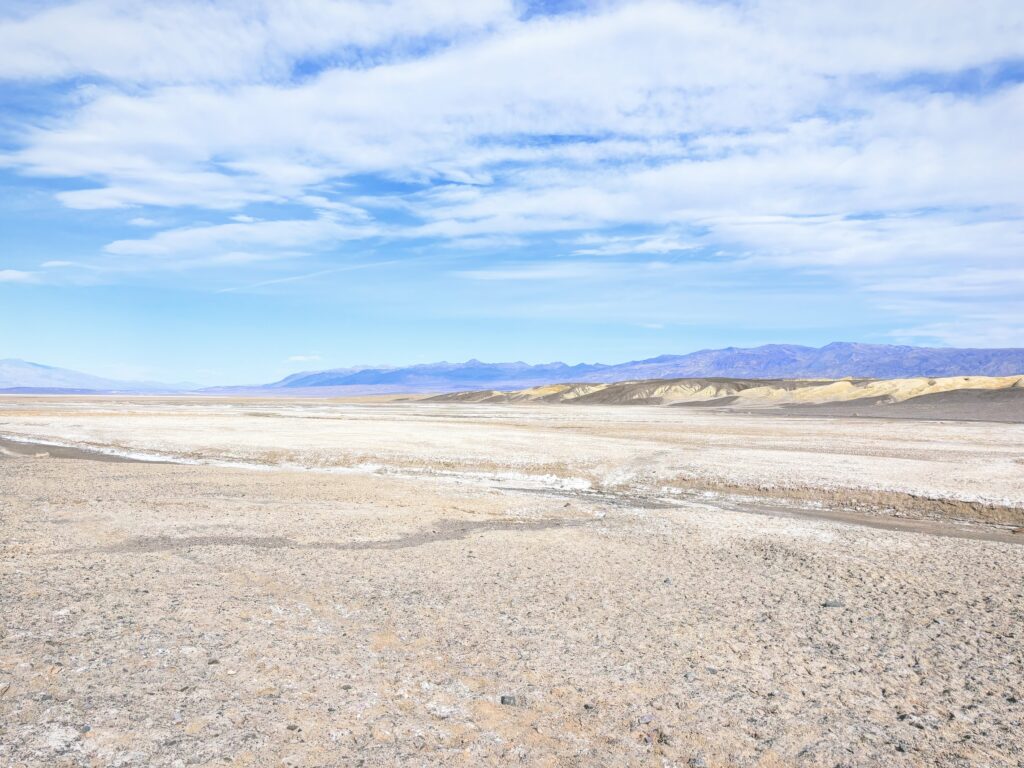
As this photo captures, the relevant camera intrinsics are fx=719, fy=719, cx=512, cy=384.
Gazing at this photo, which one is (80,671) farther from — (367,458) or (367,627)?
(367,458)

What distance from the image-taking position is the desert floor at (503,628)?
6.24 m

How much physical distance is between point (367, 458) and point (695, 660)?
2176 centimetres

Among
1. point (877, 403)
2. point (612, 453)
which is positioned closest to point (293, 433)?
point (612, 453)

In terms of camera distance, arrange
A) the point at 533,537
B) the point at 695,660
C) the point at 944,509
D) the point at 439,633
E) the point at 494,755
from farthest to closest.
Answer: the point at 944,509 < the point at 533,537 < the point at 439,633 < the point at 695,660 < the point at 494,755

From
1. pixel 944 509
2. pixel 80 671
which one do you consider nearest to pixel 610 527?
pixel 944 509

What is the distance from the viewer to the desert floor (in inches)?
246

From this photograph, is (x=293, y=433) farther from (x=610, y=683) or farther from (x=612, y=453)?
(x=610, y=683)

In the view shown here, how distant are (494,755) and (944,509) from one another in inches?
674

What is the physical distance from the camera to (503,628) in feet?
29.1

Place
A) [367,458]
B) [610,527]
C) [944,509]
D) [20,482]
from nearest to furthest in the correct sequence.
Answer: [610,527]
[944,509]
[20,482]
[367,458]

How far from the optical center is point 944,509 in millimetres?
18766

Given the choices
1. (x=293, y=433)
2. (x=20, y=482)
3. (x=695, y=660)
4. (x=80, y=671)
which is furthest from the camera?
(x=293, y=433)

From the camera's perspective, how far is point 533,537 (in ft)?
47.5

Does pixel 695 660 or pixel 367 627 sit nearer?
pixel 695 660
